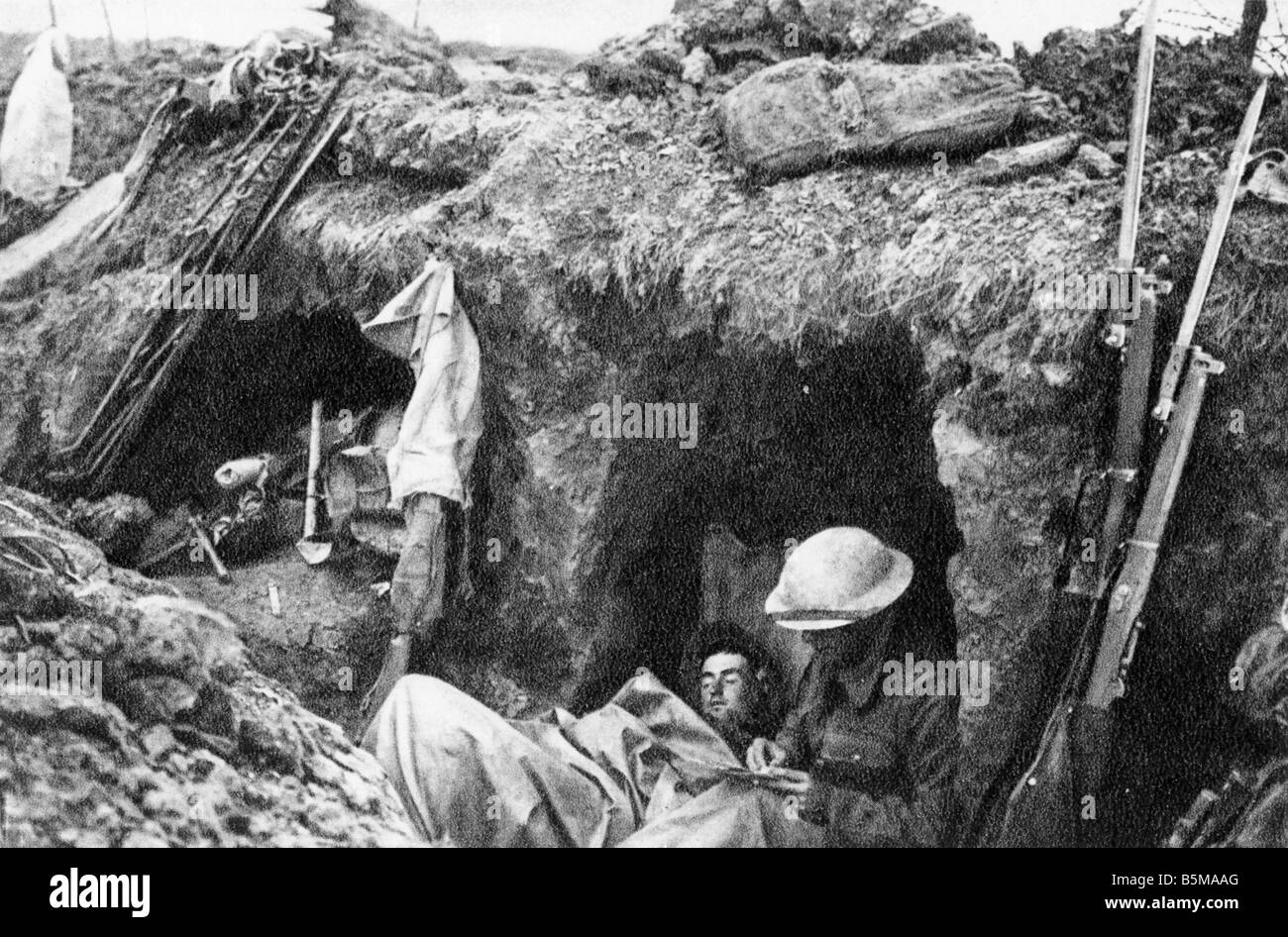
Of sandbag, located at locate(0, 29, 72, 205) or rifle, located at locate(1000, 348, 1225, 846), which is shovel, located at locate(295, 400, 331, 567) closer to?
sandbag, located at locate(0, 29, 72, 205)

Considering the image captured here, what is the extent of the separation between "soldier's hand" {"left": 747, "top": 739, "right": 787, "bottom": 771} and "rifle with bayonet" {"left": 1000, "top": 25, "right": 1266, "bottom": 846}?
77cm

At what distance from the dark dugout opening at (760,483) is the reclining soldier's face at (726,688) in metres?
0.10

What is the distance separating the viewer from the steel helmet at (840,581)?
17.2 ft

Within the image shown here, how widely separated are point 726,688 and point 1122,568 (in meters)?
1.36

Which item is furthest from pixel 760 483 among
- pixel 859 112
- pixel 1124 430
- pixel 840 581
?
pixel 859 112

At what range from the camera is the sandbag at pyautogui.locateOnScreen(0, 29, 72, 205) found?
576 cm

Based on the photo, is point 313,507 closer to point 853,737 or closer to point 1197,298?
point 853,737

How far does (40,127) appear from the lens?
578cm

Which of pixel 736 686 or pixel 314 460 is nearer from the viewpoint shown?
pixel 736 686

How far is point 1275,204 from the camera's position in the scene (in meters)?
5.11

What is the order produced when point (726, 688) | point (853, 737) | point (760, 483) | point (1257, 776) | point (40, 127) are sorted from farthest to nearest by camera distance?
1. point (40, 127)
2. point (760, 483)
3. point (726, 688)
4. point (853, 737)
5. point (1257, 776)

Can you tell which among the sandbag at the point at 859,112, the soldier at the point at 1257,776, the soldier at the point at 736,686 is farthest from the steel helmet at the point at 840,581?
the sandbag at the point at 859,112

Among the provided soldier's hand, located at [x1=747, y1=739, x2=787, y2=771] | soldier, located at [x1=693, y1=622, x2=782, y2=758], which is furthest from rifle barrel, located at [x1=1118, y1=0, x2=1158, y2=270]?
soldier's hand, located at [x1=747, y1=739, x2=787, y2=771]

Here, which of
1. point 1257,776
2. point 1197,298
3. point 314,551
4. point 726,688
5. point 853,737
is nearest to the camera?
point 1197,298
